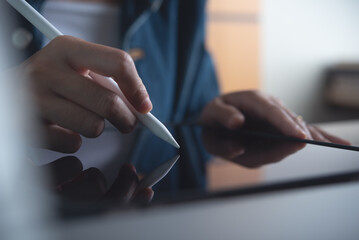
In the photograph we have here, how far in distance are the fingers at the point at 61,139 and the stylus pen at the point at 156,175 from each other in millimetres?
80

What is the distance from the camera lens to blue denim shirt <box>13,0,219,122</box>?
2.69 feet

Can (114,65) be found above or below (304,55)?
above

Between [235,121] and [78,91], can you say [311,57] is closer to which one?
[235,121]

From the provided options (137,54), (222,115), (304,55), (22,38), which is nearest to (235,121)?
(222,115)

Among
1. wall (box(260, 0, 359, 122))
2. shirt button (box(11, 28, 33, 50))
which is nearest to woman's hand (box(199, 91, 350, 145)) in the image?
shirt button (box(11, 28, 33, 50))

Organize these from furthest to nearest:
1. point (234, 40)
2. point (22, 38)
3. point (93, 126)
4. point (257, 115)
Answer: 1. point (234, 40)
2. point (22, 38)
3. point (257, 115)
4. point (93, 126)

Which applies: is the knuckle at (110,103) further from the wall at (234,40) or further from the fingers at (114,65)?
the wall at (234,40)

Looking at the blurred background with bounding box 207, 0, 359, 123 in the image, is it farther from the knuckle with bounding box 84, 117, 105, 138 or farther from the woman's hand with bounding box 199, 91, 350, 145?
the knuckle with bounding box 84, 117, 105, 138

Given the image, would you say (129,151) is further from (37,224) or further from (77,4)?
(77,4)

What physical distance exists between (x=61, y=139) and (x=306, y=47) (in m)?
2.33

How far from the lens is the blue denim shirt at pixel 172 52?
0.82m

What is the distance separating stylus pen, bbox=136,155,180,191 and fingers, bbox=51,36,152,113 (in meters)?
0.05

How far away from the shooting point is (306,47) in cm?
233

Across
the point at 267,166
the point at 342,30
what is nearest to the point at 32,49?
the point at 267,166
